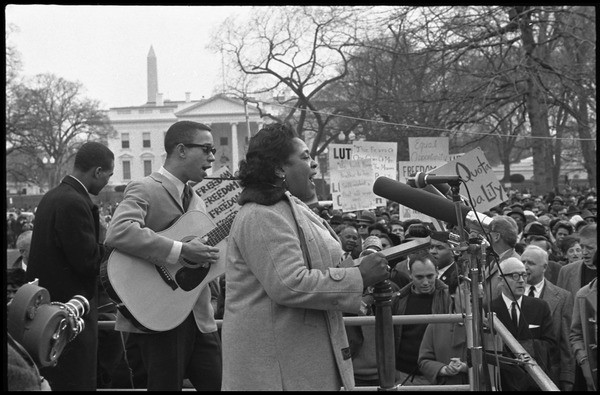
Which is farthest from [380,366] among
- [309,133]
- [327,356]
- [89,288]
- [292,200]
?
[309,133]

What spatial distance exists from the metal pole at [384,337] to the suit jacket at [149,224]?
164cm

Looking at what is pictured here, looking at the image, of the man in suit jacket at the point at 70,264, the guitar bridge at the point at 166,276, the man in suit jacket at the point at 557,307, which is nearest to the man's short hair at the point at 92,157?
the man in suit jacket at the point at 70,264

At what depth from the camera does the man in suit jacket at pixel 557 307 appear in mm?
6324

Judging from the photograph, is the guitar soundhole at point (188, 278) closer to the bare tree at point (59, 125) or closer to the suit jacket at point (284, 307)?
the suit jacket at point (284, 307)

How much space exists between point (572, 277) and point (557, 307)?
851 millimetres

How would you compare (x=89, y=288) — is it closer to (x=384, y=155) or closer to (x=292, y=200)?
(x=292, y=200)

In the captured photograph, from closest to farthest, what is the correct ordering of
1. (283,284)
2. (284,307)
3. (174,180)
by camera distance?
(283,284)
(284,307)
(174,180)

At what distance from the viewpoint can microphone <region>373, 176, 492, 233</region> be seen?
3414 mm

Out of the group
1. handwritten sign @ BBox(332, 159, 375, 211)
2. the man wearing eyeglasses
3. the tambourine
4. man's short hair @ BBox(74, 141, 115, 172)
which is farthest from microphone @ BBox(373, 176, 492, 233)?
handwritten sign @ BBox(332, 159, 375, 211)

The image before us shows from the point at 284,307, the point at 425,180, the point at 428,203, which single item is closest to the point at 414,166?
the point at 425,180

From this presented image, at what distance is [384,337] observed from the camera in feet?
10.5

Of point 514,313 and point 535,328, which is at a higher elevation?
point 514,313

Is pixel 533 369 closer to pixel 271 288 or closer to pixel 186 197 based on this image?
pixel 271 288

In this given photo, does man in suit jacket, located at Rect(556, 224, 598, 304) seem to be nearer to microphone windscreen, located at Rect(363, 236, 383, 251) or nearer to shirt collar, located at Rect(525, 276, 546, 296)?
shirt collar, located at Rect(525, 276, 546, 296)
